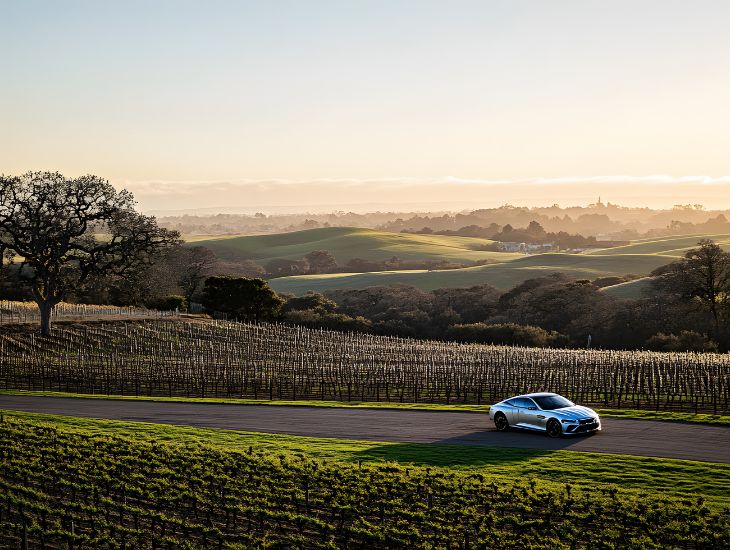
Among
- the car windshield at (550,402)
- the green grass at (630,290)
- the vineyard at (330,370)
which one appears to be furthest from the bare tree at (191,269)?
the car windshield at (550,402)

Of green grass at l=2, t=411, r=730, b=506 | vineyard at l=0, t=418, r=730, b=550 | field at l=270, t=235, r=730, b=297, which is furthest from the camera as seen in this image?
field at l=270, t=235, r=730, b=297

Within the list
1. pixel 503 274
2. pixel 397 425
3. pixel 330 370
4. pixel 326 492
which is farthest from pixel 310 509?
pixel 503 274

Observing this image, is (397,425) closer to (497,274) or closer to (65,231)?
(65,231)

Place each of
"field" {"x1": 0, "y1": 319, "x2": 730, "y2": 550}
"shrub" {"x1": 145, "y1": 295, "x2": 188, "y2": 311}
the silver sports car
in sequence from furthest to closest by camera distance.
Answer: "shrub" {"x1": 145, "y1": 295, "x2": 188, "y2": 311} → the silver sports car → "field" {"x1": 0, "y1": 319, "x2": 730, "y2": 550}

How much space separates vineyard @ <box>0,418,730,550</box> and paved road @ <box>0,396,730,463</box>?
625 centimetres

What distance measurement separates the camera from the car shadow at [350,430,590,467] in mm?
28141

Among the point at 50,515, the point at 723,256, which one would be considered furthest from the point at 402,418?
the point at 723,256

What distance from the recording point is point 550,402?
33031 mm

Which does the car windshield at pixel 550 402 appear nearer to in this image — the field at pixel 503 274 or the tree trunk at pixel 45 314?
the tree trunk at pixel 45 314

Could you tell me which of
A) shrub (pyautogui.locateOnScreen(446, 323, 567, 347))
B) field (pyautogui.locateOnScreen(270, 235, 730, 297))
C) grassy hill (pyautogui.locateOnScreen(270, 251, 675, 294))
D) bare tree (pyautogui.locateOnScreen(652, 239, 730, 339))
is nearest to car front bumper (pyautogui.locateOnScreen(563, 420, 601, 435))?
shrub (pyautogui.locateOnScreen(446, 323, 567, 347))

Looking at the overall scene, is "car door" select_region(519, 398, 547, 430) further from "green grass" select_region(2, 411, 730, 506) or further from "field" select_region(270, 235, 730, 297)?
"field" select_region(270, 235, 730, 297)

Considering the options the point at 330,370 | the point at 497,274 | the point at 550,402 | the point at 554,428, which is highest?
the point at 497,274

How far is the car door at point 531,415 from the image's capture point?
32719 millimetres

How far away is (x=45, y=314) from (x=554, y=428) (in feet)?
168
